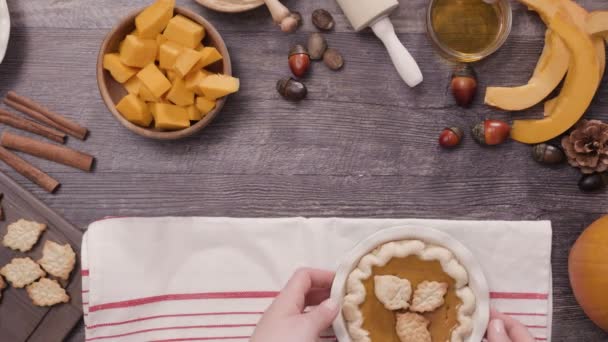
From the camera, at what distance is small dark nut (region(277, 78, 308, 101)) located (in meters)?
1.23

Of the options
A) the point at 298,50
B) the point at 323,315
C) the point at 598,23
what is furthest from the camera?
the point at 298,50

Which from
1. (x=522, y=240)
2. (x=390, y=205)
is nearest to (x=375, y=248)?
(x=390, y=205)

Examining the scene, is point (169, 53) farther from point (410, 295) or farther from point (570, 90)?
point (570, 90)

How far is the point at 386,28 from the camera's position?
1.21 metres

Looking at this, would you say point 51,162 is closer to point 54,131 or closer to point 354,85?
point 54,131

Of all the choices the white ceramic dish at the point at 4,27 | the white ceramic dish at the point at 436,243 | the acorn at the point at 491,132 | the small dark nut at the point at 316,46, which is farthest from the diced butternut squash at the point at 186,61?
the acorn at the point at 491,132

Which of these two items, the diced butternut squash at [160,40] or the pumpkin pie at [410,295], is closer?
the pumpkin pie at [410,295]

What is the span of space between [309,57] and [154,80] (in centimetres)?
31

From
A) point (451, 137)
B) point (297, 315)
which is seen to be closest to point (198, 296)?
point (297, 315)

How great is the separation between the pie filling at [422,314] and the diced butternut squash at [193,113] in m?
0.44

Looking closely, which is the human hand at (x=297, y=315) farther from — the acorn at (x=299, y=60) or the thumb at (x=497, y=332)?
the acorn at (x=299, y=60)

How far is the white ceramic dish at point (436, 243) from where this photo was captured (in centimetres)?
108

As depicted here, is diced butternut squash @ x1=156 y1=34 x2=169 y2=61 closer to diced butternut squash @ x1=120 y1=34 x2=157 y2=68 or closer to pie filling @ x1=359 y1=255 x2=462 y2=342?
diced butternut squash @ x1=120 y1=34 x2=157 y2=68

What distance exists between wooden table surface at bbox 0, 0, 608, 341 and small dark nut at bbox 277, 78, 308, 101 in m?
0.02
